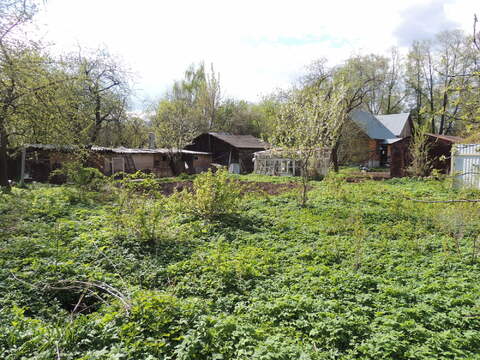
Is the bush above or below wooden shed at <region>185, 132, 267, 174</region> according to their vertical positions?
below

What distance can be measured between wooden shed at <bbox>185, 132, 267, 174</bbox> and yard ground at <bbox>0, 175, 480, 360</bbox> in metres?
20.2

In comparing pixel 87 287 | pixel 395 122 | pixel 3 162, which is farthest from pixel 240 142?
pixel 87 287

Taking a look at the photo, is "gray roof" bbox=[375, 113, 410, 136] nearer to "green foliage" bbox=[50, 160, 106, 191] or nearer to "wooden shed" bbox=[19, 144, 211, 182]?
"wooden shed" bbox=[19, 144, 211, 182]

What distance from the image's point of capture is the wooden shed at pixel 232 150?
29.2 meters

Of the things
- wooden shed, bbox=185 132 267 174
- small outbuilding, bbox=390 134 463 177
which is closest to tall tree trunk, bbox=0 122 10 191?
wooden shed, bbox=185 132 267 174

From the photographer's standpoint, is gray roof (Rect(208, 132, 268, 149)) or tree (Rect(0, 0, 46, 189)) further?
gray roof (Rect(208, 132, 268, 149))

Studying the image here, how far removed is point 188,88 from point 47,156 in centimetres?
2286

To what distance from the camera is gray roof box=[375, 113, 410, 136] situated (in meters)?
35.1

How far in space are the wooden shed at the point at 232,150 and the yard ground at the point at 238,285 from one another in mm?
20210

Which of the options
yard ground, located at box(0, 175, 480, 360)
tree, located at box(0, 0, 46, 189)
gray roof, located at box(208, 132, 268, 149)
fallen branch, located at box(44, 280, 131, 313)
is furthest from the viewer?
gray roof, located at box(208, 132, 268, 149)

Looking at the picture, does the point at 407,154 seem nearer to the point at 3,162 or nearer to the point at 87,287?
the point at 87,287

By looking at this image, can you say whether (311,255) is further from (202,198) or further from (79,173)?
(79,173)

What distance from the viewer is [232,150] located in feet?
97.4

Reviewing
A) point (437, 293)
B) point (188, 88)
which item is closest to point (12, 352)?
point (437, 293)
